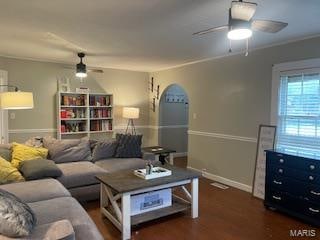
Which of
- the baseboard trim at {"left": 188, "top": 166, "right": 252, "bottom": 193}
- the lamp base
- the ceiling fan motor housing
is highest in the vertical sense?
the ceiling fan motor housing

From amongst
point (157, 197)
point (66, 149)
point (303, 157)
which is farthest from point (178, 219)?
point (66, 149)

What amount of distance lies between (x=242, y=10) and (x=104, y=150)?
3.31 metres

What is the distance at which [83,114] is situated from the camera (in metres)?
5.70

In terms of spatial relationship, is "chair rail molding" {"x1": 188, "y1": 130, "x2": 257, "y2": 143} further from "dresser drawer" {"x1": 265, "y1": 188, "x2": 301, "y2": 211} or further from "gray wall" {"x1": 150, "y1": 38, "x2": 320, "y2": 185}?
"dresser drawer" {"x1": 265, "y1": 188, "x2": 301, "y2": 211}

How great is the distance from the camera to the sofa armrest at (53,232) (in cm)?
156

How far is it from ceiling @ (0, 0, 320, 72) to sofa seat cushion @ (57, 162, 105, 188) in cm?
189

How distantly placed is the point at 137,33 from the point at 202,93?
230cm

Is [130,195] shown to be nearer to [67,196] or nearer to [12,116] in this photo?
[67,196]

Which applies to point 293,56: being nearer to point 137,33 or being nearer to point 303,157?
point 303,157

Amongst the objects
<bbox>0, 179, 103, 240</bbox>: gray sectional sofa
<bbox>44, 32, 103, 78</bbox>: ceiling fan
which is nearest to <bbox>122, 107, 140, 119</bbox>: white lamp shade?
<bbox>44, 32, 103, 78</bbox>: ceiling fan

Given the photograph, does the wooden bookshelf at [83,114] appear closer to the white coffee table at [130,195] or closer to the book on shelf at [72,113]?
the book on shelf at [72,113]

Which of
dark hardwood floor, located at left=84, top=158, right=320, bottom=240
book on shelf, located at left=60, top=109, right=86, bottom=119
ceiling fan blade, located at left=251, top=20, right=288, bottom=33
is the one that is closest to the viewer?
ceiling fan blade, located at left=251, top=20, right=288, bottom=33

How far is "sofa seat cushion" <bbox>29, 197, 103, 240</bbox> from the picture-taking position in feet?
6.30

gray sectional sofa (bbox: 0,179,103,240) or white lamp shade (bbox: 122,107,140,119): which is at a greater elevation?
white lamp shade (bbox: 122,107,140,119)
